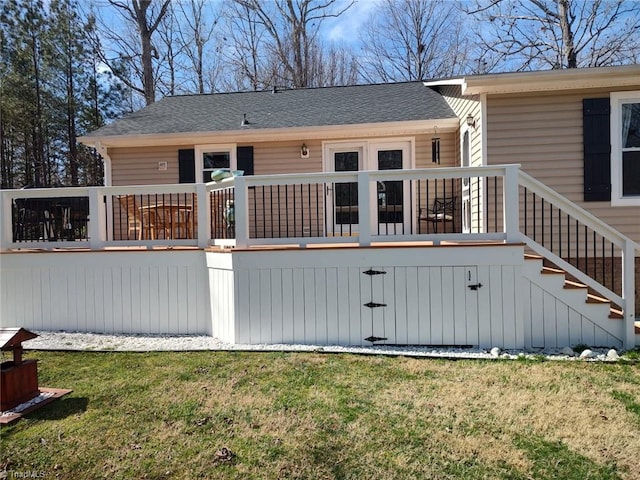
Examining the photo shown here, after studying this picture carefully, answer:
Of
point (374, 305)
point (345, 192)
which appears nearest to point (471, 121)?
point (345, 192)

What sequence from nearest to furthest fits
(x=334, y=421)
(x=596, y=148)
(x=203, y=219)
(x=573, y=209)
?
(x=334, y=421) < (x=573, y=209) < (x=203, y=219) < (x=596, y=148)

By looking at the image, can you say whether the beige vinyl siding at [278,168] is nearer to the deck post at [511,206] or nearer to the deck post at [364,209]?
the deck post at [364,209]

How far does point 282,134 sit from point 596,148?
484 centimetres

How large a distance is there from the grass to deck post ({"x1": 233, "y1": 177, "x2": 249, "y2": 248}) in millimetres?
1347

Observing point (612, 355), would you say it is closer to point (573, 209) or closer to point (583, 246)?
point (573, 209)

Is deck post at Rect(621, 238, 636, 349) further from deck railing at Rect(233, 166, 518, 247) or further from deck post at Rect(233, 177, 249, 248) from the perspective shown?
deck post at Rect(233, 177, 249, 248)

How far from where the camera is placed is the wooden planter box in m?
3.04

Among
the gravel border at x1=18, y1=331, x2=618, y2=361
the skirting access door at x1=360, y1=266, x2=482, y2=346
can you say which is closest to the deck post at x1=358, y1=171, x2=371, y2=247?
the skirting access door at x1=360, y1=266, x2=482, y2=346

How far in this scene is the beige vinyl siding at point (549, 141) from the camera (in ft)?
18.9

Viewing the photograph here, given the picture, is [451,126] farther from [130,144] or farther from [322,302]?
[130,144]

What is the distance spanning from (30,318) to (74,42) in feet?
50.4

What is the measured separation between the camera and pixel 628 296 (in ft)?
14.6

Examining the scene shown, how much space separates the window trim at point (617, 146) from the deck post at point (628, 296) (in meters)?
1.55

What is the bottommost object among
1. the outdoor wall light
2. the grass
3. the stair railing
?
the grass
